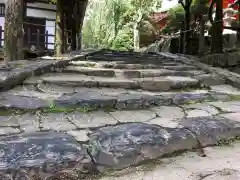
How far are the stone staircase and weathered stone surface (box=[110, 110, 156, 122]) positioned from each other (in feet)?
0.03

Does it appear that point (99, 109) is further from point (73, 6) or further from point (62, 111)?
point (73, 6)

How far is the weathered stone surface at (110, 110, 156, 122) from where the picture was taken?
3.09m

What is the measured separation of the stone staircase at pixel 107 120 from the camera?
2.18 metres

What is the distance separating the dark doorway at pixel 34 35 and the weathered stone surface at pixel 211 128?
10.3m

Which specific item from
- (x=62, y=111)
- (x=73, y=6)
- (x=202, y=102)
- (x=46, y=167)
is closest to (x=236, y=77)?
(x=202, y=102)

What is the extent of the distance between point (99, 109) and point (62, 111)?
1.37 ft

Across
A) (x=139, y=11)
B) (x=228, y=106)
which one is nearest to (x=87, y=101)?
(x=228, y=106)

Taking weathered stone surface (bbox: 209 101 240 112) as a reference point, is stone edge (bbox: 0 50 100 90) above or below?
above

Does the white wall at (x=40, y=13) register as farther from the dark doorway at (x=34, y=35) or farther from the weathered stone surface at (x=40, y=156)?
the weathered stone surface at (x=40, y=156)

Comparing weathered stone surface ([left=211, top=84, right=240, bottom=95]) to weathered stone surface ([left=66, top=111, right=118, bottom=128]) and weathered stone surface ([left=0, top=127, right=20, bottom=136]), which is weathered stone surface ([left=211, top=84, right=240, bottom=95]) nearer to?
weathered stone surface ([left=66, top=111, right=118, bottom=128])

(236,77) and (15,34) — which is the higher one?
(15,34)

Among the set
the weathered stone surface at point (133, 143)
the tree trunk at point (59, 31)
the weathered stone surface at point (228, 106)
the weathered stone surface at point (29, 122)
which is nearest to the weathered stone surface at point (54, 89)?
the weathered stone surface at point (29, 122)

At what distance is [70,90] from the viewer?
4.07 meters

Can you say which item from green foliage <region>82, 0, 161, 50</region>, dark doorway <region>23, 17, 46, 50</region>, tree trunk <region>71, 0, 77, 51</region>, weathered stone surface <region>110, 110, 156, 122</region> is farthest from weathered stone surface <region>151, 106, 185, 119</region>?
green foliage <region>82, 0, 161, 50</region>
